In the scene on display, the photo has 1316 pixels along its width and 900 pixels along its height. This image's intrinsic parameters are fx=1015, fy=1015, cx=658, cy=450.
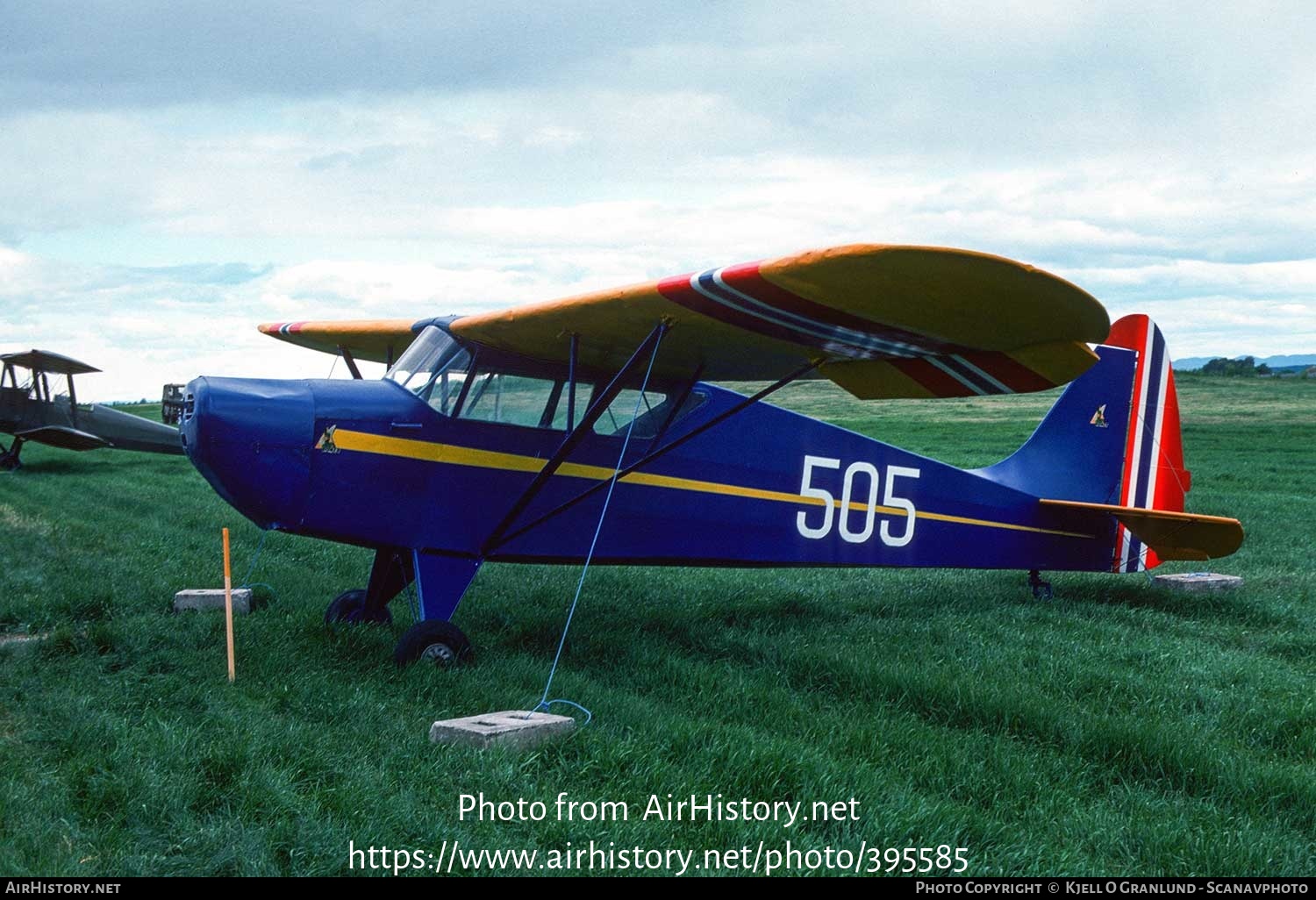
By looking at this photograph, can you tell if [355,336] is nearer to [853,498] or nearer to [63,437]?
[853,498]

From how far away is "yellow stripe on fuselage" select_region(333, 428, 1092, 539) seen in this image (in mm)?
6453

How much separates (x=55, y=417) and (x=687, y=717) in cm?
2318

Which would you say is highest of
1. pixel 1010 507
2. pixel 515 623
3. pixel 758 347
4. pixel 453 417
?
pixel 758 347

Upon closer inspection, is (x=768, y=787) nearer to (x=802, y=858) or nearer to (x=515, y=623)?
(x=802, y=858)

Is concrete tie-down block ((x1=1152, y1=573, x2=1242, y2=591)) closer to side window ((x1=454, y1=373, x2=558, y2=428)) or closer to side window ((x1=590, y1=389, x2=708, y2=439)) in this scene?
side window ((x1=590, y1=389, x2=708, y2=439))

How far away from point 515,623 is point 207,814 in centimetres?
379

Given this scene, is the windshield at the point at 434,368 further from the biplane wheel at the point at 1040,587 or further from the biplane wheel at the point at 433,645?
the biplane wheel at the point at 1040,587

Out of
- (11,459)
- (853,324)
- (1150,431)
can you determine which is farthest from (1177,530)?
(11,459)

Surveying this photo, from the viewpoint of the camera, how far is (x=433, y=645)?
243 inches

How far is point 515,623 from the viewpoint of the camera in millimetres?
7500

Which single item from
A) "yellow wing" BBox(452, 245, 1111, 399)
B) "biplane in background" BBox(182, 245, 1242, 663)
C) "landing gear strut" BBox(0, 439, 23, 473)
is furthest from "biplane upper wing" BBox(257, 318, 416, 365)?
"landing gear strut" BBox(0, 439, 23, 473)
